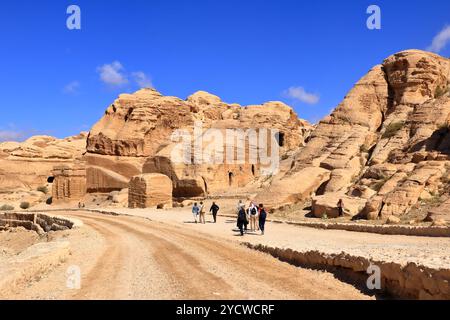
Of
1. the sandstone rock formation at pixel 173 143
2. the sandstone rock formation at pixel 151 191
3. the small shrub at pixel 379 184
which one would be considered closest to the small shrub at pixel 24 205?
the sandstone rock formation at pixel 173 143

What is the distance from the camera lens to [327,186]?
26.0 metres

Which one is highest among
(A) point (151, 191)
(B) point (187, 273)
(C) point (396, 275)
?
(A) point (151, 191)

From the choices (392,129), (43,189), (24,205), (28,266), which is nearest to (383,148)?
(392,129)

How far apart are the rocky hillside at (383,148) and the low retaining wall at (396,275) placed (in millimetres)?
11310

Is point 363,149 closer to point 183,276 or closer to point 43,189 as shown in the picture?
point 183,276

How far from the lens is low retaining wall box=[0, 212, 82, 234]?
23750mm

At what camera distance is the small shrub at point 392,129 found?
28253 mm

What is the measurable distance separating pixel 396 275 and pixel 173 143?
31392 mm

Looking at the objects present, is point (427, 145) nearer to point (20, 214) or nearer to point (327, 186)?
point (327, 186)

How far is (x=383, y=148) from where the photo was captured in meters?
27.3

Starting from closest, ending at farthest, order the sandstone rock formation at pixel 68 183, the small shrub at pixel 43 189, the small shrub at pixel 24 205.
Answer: the sandstone rock formation at pixel 68 183, the small shrub at pixel 24 205, the small shrub at pixel 43 189

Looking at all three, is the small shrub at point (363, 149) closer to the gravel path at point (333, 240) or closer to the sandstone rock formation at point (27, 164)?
the gravel path at point (333, 240)

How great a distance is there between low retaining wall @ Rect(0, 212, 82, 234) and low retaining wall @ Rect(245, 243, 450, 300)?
609 inches
